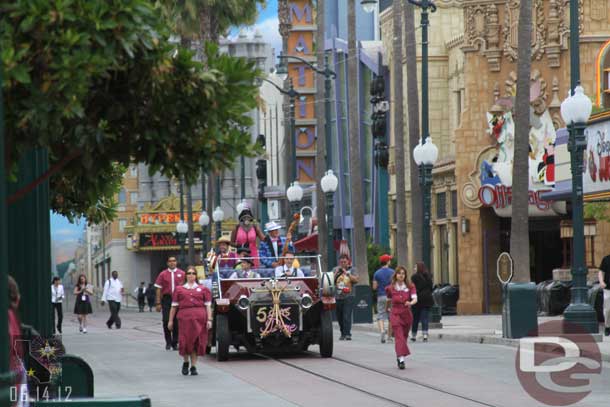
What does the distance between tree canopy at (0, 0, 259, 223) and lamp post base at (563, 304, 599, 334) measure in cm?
1651

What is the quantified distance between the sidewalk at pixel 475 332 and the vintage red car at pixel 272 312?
4.48 metres

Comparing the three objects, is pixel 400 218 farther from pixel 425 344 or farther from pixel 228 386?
pixel 228 386

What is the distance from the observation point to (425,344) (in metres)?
28.0

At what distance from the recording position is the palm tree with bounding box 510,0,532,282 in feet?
95.5

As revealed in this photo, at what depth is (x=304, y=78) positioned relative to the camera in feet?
243

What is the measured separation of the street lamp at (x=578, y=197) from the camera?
83.4ft

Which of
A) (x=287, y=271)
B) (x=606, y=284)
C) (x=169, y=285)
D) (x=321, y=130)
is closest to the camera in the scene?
(x=287, y=271)

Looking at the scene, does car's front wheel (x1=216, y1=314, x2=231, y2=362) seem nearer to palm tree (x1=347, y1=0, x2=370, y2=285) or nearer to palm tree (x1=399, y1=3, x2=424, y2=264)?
palm tree (x1=399, y1=3, x2=424, y2=264)

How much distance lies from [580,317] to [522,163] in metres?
4.60

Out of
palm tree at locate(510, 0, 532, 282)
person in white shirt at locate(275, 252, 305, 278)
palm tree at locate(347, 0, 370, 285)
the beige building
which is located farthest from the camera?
the beige building

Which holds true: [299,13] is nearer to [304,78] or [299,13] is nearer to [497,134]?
[304,78]

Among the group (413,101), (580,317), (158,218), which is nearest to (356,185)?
(413,101)

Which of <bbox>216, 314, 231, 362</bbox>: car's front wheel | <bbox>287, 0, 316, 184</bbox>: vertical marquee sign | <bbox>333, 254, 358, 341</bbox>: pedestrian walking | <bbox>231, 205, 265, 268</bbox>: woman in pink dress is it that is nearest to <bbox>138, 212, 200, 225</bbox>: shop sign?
<bbox>287, 0, 316, 184</bbox>: vertical marquee sign

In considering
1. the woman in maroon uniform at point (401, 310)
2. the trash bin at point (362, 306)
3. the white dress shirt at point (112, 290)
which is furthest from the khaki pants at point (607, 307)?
the white dress shirt at point (112, 290)
